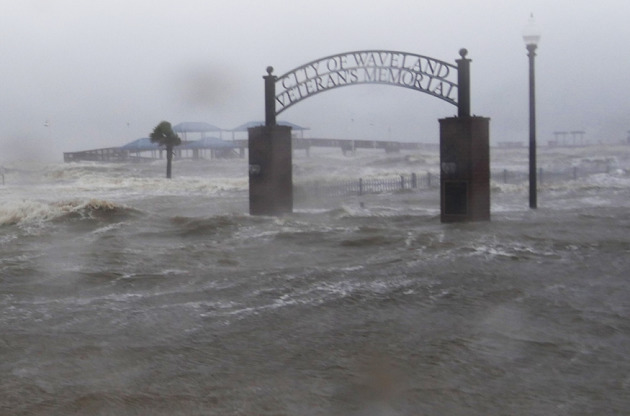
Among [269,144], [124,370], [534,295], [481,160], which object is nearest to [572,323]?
[534,295]

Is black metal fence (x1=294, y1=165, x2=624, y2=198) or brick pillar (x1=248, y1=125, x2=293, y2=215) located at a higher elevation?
brick pillar (x1=248, y1=125, x2=293, y2=215)

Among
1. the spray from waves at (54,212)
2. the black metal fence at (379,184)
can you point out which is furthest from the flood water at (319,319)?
the black metal fence at (379,184)

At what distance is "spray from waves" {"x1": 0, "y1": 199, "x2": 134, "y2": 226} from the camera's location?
60.5 feet

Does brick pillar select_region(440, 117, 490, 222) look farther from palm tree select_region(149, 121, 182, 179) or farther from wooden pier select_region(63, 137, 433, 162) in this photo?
wooden pier select_region(63, 137, 433, 162)

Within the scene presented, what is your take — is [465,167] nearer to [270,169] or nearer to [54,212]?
[270,169]

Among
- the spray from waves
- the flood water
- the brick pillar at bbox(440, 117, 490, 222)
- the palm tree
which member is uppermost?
the palm tree

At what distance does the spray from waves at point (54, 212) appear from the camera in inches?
726

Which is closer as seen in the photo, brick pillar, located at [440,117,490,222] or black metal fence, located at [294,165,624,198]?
brick pillar, located at [440,117,490,222]

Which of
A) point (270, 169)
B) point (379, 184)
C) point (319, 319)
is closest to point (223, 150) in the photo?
point (379, 184)

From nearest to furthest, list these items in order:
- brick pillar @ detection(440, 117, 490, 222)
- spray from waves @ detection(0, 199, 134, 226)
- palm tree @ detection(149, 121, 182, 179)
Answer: brick pillar @ detection(440, 117, 490, 222), spray from waves @ detection(0, 199, 134, 226), palm tree @ detection(149, 121, 182, 179)

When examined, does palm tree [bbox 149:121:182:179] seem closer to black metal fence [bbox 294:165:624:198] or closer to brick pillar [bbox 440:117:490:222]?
black metal fence [bbox 294:165:624:198]

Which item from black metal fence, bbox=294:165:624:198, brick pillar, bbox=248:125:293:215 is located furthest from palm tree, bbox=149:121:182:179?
brick pillar, bbox=248:125:293:215

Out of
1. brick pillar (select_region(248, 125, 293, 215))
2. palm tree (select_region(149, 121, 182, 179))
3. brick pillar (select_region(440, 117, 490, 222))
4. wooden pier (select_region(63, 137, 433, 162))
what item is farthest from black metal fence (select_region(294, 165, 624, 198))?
wooden pier (select_region(63, 137, 433, 162))

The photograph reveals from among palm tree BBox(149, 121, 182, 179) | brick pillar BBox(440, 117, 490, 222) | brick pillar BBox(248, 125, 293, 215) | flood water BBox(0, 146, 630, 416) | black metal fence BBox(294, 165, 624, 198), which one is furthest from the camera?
palm tree BBox(149, 121, 182, 179)
